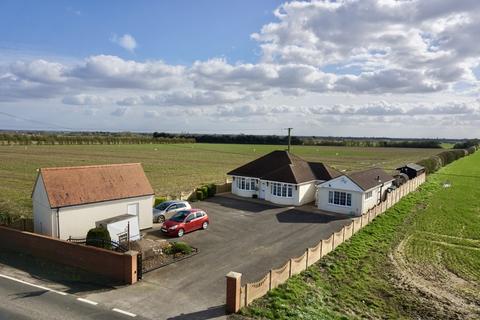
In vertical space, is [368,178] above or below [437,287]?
above

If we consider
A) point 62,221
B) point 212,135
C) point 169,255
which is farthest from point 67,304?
point 212,135

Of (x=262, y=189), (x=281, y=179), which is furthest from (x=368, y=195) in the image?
(x=262, y=189)

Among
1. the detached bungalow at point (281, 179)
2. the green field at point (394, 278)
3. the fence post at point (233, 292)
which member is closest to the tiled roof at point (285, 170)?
the detached bungalow at point (281, 179)

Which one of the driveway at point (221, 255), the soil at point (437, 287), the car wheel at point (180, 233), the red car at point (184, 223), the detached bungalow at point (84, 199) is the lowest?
the soil at point (437, 287)

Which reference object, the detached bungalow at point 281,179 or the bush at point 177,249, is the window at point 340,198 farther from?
the bush at point 177,249

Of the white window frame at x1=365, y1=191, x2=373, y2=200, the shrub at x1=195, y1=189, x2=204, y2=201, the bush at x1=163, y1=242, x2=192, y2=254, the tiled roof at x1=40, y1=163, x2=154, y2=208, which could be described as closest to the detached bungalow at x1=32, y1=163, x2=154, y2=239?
the tiled roof at x1=40, y1=163, x2=154, y2=208

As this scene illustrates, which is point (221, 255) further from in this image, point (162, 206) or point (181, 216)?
point (162, 206)
